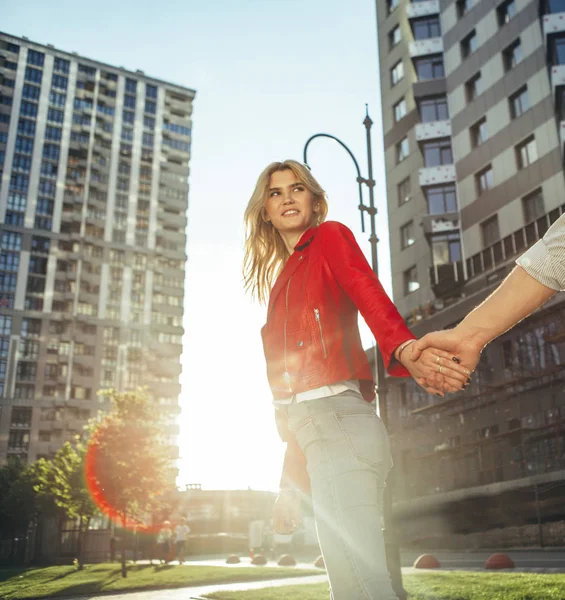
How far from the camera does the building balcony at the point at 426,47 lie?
41.6 metres

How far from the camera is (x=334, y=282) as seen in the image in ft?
9.50

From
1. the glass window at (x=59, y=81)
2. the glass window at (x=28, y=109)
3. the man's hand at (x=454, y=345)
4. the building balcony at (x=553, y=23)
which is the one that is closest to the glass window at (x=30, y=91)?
the glass window at (x=28, y=109)

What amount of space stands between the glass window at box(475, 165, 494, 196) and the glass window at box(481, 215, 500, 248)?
185 centimetres

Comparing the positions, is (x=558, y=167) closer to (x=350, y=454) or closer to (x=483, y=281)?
(x=483, y=281)

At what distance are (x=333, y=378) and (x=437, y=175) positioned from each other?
124 ft

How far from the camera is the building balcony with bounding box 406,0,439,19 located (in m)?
42.4

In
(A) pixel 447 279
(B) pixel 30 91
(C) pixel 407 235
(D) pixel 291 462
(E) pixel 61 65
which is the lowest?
(D) pixel 291 462

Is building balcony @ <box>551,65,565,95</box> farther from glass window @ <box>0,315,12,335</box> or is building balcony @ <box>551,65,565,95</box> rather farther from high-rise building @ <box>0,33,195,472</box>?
glass window @ <box>0,315,12,335</box>

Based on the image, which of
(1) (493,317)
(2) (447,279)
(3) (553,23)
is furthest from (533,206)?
(1) (493,317)

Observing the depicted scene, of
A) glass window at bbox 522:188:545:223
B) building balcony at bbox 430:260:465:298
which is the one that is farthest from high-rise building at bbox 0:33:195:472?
glass window at bbox 522:188:545:223

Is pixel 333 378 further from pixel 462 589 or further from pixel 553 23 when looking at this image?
pixel 553 23

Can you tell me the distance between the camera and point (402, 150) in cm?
4388

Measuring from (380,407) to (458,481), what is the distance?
77.0ft

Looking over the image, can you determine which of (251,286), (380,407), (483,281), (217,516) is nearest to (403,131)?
(483,281)
